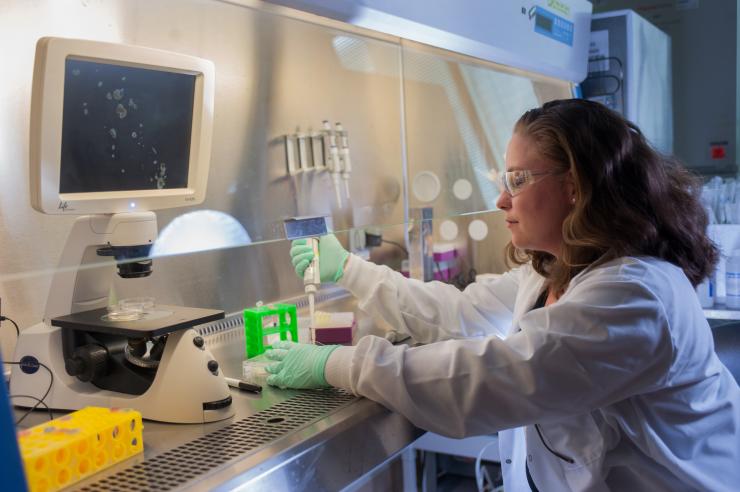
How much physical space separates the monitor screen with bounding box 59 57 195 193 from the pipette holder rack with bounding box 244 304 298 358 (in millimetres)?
388

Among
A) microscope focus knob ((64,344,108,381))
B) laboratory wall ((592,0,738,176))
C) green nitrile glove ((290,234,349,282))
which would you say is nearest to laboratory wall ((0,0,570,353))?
green nitrile glove ((290,234,349,282))

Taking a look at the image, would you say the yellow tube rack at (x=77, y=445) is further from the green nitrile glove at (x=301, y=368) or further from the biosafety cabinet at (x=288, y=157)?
the green nitrile glove at (x=301, y=368)

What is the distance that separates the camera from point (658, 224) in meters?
1.33

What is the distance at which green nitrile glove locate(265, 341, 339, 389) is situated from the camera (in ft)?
4.15

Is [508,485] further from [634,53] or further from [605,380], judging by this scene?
[634,53]

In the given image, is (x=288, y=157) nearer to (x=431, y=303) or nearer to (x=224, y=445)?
(x=431, y=303)

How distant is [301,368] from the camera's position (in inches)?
50.3

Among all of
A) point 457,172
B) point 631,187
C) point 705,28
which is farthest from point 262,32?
point 705,28

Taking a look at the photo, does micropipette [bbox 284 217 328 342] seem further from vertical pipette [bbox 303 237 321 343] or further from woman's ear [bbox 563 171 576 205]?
woman's ear [bbox 563 171 576 205]

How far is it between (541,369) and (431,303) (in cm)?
64

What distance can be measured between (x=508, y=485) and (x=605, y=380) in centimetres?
59

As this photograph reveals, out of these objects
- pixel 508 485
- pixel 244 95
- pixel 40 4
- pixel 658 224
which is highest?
pixel 40 4

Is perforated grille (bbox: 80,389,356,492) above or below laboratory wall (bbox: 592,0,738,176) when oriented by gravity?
below

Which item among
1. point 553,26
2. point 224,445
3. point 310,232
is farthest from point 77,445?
point 553,26
